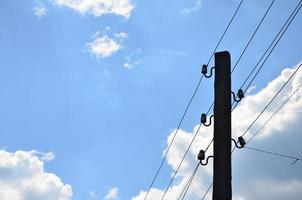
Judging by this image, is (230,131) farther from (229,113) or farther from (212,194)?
(212,194)

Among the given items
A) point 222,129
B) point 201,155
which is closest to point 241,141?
point 222,129

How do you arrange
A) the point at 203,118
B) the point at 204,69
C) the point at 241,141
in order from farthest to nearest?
the point at 204,69
the point at 203,118
the point at 241,141

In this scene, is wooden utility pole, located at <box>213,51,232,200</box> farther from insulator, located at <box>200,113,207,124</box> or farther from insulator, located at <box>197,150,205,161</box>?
insulator, located at <box>197,150,205,161</box>

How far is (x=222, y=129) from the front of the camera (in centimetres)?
1023

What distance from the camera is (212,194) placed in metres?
9.75

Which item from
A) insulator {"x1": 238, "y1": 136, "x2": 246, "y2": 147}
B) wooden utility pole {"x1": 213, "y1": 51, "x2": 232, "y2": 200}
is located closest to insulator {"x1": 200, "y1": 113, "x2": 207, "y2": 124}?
wooden utility pole {"x1": 213, "y1": 51, "x2": 232, "y2": 200}

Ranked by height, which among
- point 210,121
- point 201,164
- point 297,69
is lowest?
point 201,164

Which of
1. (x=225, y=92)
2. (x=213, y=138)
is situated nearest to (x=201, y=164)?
(x=213, y=138)

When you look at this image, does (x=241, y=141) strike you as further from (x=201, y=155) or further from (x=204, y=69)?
(x=204, y=69)

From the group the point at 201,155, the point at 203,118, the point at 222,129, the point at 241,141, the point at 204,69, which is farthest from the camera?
the point at 204,69

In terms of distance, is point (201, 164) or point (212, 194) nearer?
point (212, 194)

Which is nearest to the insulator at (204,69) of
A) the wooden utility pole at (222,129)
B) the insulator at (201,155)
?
the wooden utility pole at (222,129)

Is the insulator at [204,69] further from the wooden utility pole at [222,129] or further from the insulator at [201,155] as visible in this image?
the insulator at [201,155]

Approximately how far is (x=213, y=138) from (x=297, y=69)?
2360mm
